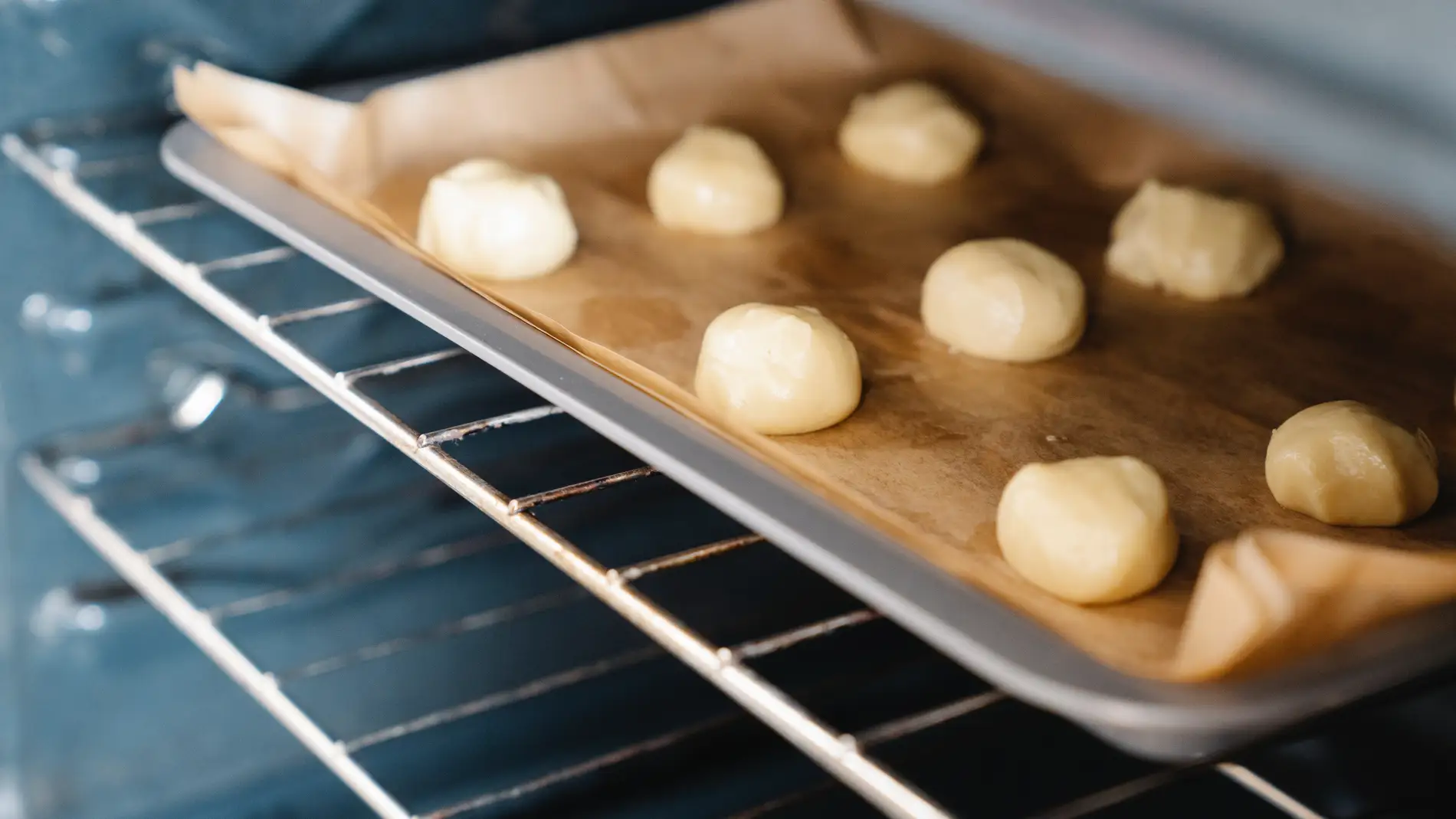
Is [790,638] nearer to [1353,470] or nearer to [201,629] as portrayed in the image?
[1353,470]

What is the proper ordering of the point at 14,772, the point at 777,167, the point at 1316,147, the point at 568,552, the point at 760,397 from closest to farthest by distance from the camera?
the point at 1316,147
the point at 568,552
the point at 760,397
the point at 14,772
the point at 777,167

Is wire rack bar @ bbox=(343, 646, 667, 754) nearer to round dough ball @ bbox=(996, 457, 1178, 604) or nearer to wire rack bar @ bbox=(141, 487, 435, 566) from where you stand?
wire rack bar @ bbox=(141, 487, 435, 566)

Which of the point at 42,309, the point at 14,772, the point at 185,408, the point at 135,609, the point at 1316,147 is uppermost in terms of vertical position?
the point at 1316,147

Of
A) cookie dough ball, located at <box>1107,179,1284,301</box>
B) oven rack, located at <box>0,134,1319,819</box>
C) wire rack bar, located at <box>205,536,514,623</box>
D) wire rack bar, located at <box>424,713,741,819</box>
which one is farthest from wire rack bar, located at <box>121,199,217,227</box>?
cookie dough ball, located at <box>1107,179,1284,301</box>

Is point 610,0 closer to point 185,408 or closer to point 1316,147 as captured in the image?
point 185,408

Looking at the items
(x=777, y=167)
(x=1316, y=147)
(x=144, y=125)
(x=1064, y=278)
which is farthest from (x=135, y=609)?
(x=1316, y=147)

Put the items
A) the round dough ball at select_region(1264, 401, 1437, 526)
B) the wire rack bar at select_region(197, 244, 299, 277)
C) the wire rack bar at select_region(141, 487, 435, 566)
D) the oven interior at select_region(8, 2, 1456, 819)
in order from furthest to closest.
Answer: the wire rack bar at select_region(141, 487, 435, 566) < the oven interior at select_region(8, 2, 1456, 819) < the wire rack bar at select_region(197, 244, 299, 277) < the round dough ball at select_region(1264, 401, 1437, 526)

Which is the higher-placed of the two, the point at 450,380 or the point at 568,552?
the point at 568,552

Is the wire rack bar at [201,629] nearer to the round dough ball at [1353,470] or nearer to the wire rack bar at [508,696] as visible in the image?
the wire rack bar at [508,696]

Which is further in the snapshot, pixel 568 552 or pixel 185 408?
pixel 185 408
